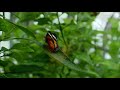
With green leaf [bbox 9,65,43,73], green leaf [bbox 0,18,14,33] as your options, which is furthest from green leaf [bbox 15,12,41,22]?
green leaf [bbox 0,18,14,33]

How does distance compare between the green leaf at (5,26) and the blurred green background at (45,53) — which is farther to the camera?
the blurred green background at (45,53)

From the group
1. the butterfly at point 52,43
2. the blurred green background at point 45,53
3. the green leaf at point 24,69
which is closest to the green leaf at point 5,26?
the blurred green background at point 45,53

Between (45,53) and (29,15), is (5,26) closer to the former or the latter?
(45,53)

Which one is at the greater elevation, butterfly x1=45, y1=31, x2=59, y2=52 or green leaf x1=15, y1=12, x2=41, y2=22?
green leaf x1=15, y1=12, x2=41, y2=22

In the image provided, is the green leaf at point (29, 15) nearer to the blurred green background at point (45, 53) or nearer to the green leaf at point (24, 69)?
the blurred green background at point (45, 53)

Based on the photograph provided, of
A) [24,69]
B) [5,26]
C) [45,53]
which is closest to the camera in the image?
[5,26]

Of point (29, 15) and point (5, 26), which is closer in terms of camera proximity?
point (5, 26)

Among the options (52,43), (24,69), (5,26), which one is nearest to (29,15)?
(24,69)

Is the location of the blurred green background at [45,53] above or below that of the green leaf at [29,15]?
below

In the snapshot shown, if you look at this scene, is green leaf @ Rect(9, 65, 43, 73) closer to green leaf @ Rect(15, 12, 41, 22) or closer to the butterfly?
green leaf @ Rect(15, 12, 41, 22)
